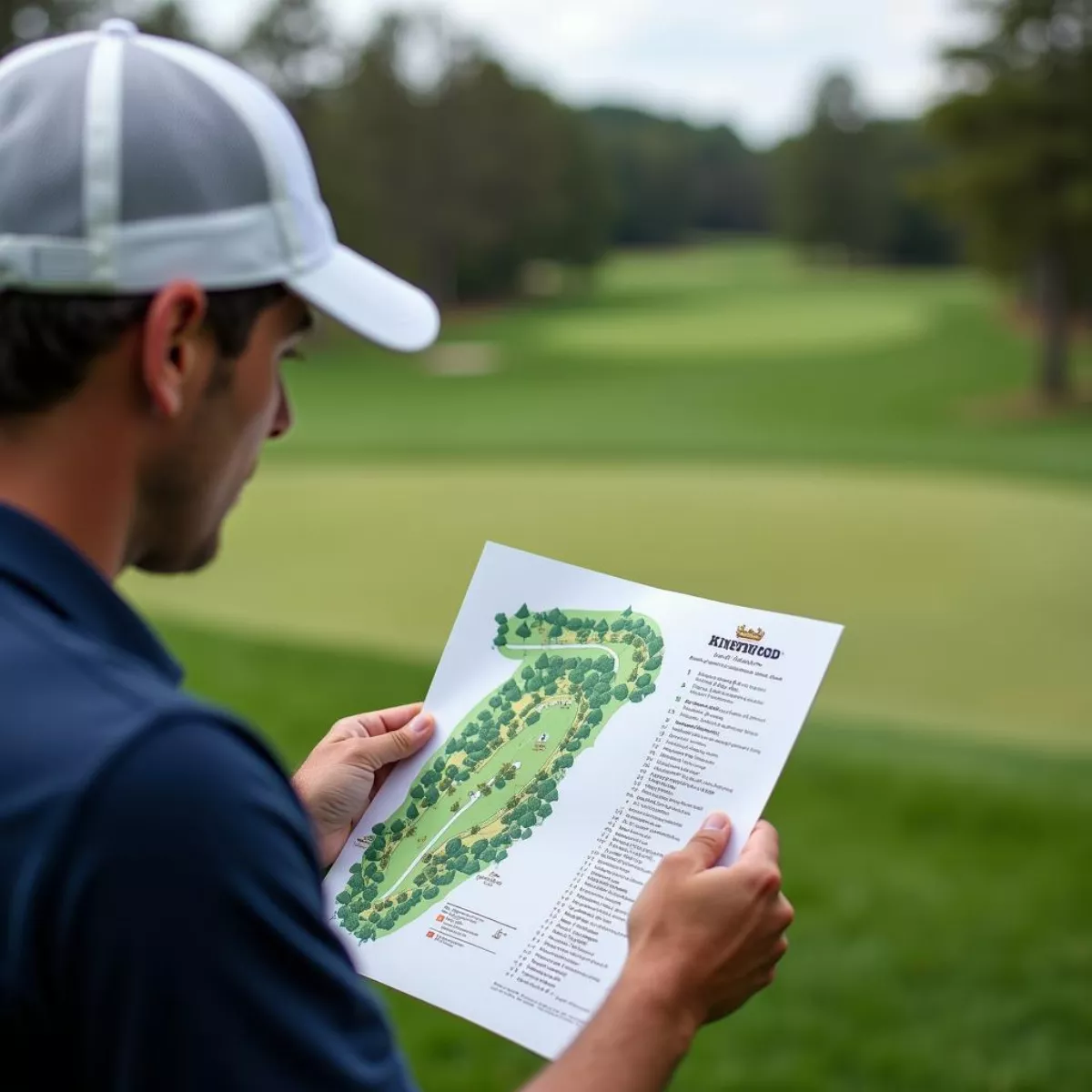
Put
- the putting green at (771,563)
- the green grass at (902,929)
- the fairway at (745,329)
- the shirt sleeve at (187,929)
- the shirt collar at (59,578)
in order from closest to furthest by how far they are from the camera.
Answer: the shirt sleeve at (187,929) → the shirt collar at (59,578) → the green grass at (902,929) → the putting green at (771,563) → the fairway at (745,329)

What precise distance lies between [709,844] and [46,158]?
0.77 m

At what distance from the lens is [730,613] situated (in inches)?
57.5

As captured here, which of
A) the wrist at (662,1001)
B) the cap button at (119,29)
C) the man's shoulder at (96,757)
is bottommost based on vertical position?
the wrist at (662,1001)

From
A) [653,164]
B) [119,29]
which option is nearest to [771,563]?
[119,29]

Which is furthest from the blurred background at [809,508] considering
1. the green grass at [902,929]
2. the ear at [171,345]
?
the ear at [171,345]

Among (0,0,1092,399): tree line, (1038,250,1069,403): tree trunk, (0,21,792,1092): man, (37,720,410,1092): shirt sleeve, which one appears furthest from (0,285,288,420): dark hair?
(1038,250,1069,403): tree trunk

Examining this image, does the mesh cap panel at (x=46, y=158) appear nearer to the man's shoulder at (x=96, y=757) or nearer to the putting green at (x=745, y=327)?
the man's shoulder at (x=96, y=757)

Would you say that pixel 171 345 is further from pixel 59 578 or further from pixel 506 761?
pixel 506 761

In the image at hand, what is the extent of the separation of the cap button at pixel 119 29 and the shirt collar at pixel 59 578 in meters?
0.38

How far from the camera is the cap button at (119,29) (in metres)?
1.09

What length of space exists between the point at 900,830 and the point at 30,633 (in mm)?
3473

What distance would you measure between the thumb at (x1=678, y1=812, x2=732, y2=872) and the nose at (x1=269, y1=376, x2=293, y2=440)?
0.50 metres

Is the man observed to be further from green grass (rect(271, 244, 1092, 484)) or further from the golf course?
green grass (rect(271, 244, 1092, 484))

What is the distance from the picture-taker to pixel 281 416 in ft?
3.92
